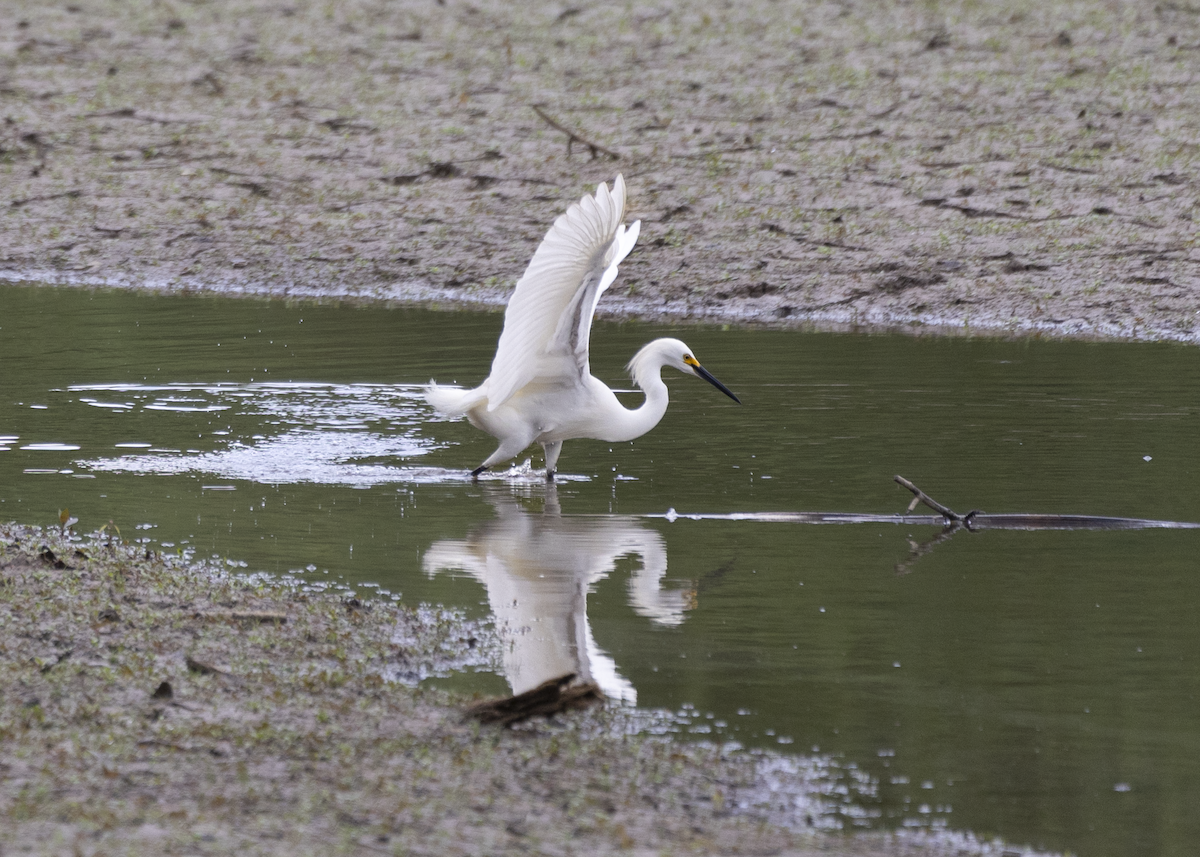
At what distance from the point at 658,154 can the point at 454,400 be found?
343 inches

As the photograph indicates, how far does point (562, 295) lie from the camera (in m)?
7.67

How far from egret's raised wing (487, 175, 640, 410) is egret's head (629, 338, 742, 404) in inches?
24.9

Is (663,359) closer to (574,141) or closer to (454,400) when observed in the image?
(454,400)

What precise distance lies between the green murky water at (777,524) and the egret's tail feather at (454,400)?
0.38 meters

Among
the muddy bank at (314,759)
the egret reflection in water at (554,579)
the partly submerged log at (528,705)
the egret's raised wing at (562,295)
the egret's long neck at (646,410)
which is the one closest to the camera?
the muddy bank at (314,759)

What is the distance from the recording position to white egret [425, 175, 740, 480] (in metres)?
7.20

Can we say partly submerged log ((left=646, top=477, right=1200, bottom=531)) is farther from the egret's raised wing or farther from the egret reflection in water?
the egret's raised wing

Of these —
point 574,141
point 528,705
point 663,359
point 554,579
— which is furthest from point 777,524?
point 574,141

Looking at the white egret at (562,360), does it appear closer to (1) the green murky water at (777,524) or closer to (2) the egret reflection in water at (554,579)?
(1) the green murky water at (777,524)

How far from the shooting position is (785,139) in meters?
16.6

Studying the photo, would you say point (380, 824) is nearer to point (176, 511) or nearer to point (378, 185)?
point (176, 511)

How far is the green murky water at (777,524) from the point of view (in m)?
4.77

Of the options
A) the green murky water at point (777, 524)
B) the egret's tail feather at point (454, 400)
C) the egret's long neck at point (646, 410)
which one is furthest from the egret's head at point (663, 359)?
the egret's tail feather at point (454, 400)

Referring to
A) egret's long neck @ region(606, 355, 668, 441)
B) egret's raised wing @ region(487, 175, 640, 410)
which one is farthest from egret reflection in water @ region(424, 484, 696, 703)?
egret's long neck @ region(606, 355, 668, 441)
